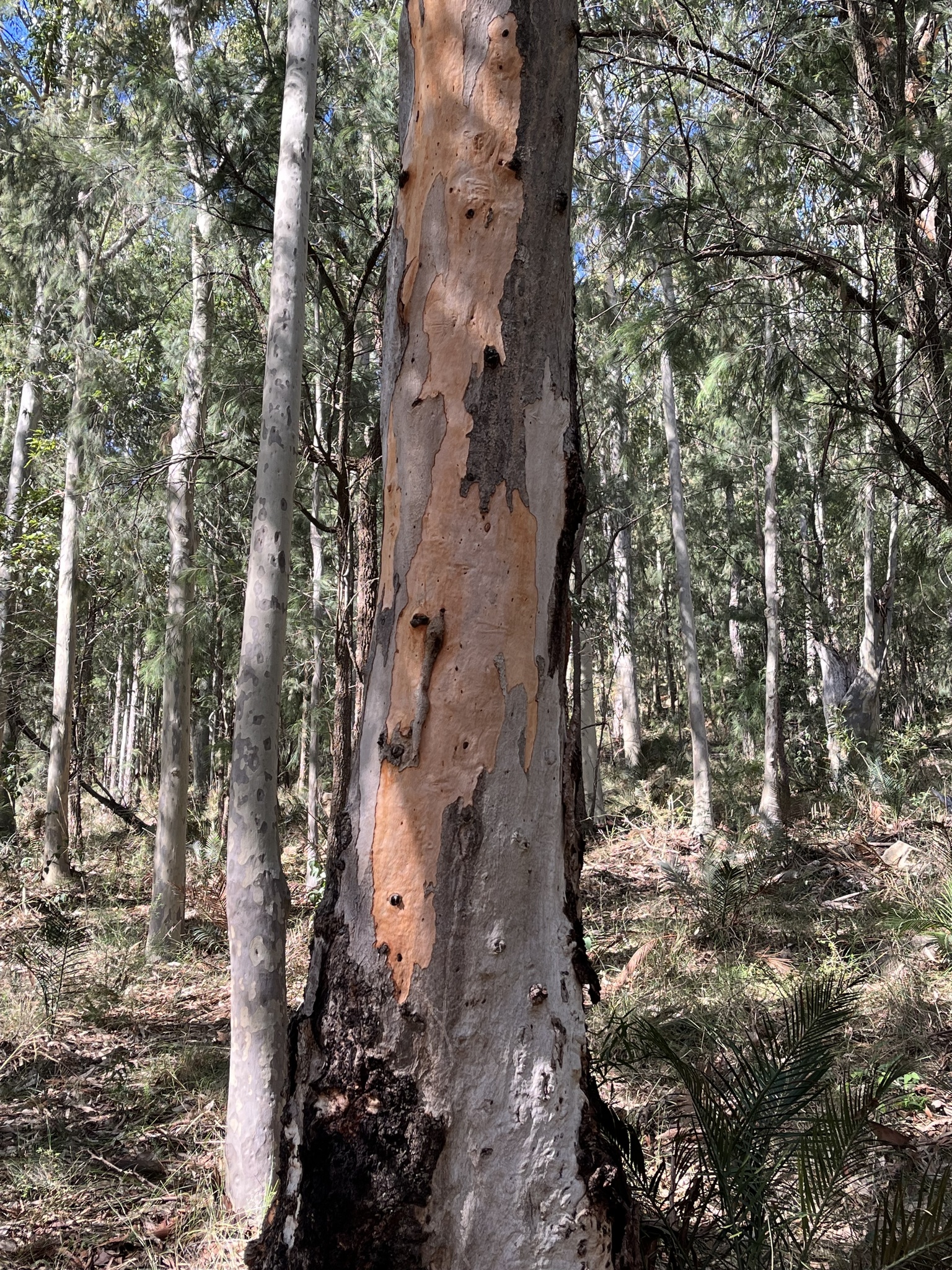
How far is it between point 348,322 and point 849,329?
3090 mm

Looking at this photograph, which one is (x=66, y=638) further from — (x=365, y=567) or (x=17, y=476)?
(x=365, y=567)

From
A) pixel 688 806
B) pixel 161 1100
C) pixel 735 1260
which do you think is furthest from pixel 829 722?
pixel 735 1260

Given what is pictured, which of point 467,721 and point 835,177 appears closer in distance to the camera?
point 467,721

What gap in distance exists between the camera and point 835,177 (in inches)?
218

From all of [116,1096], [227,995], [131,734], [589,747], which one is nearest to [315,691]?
[589,747]

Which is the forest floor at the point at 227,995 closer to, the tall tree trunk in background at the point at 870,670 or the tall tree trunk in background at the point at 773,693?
the tall tree trunk in background at the point at 773,693

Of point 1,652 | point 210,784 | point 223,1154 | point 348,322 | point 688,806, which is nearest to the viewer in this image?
point 223,1154

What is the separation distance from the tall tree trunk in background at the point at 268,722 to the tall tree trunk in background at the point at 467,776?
5.48 feet

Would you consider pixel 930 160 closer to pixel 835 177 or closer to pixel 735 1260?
pixel 835 177

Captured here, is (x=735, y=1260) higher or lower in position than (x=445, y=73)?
lower

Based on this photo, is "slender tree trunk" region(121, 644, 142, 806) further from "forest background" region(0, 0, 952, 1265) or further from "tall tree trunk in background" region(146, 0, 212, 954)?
"tall tree trunk in background" region(146, 0, 212, 954)

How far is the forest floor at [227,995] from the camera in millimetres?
3197

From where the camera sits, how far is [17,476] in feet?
39.1

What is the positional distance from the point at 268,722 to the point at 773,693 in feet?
28.1
